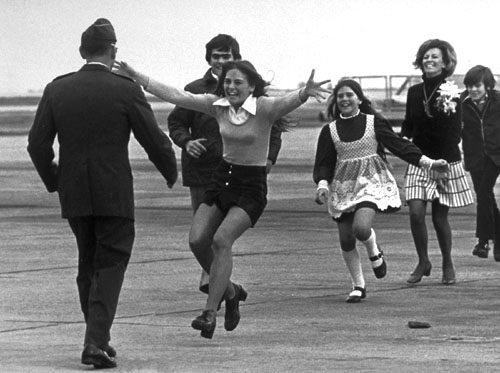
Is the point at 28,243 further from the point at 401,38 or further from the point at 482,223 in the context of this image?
the point at 401,38

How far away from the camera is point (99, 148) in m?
9.66

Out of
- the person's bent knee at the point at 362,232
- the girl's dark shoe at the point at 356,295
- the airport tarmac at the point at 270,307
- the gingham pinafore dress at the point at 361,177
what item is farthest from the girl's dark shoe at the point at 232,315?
the gingham pinafore dress at the point at 361,177

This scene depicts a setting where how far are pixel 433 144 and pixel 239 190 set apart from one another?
299 centimetres

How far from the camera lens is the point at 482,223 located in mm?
15164

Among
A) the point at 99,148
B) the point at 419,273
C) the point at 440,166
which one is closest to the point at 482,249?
the point at 419,273

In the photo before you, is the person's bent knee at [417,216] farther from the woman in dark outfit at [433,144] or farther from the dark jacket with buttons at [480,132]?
the dark jacket with buttons at [480,132]

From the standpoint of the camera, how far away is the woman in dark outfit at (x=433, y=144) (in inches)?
531

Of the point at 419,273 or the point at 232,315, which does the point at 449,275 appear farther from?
the point at 232,315

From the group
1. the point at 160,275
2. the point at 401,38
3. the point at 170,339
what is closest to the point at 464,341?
the point at 170,339

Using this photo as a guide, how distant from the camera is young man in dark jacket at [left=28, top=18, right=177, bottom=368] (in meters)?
9.64

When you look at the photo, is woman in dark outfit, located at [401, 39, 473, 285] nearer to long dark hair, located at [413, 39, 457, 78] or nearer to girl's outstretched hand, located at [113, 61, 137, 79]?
long dark hair, located at [413, 39, 457, 78]

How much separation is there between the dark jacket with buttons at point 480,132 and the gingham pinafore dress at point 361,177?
2501mm

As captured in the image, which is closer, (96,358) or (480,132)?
(96,358)

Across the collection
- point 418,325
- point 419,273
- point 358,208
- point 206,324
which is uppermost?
point 358,208
